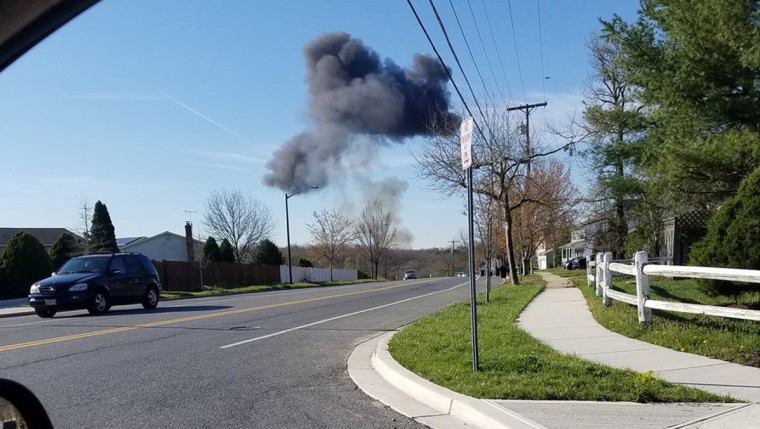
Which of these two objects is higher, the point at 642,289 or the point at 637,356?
the point at 642,289

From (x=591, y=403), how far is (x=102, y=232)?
123 feet

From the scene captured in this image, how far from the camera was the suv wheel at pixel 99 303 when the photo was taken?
15820 millimetres

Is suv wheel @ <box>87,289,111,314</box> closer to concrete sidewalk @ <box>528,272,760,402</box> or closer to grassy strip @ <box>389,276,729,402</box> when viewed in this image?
grassy strip @ <box>389,276,729,402</box>

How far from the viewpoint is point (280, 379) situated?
7238 millimetres

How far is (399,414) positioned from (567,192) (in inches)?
1202

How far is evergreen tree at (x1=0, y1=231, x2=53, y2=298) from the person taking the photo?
28.1 metres

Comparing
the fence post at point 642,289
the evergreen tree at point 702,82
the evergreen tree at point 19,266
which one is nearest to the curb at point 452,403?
the fence post at point 642,289

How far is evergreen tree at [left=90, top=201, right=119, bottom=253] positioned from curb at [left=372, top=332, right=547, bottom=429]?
32.9 metres

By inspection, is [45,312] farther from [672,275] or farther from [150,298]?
[672,275]

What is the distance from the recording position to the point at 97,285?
15914mm

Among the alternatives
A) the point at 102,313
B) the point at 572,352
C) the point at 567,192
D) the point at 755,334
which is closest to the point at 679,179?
the point at 755,334

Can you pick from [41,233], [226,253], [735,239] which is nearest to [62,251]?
[226,253]

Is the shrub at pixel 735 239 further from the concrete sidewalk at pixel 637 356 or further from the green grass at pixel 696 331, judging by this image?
the concrete sidewalk at pixel 637 356

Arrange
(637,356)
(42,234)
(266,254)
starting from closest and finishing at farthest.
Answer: (637,356) < (266,254) < (42,234)
